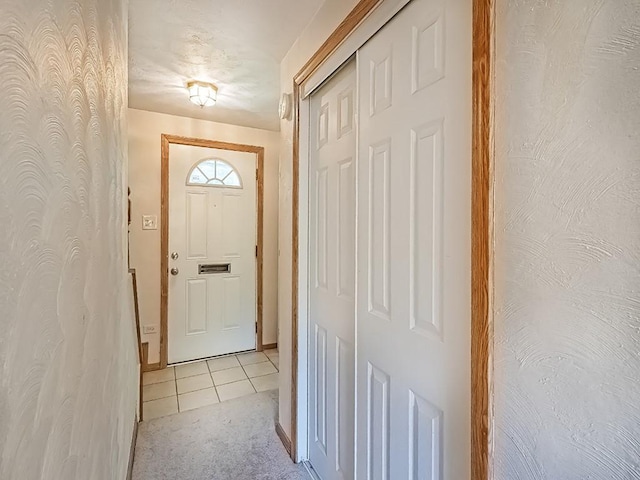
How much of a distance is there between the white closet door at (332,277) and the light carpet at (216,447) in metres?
0.28

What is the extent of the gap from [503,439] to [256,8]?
6.25 feet

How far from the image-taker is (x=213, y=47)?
1856 millimetres

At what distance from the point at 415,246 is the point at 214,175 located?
2662mm

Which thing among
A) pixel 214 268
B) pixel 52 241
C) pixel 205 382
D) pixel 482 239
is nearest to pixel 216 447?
pixel 205 382

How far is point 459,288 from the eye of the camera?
2.73ft

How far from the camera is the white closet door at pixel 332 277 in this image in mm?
1400

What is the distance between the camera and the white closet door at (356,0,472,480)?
83cm

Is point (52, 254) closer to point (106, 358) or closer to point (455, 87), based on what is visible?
point (106, 358)

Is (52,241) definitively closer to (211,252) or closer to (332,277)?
(332,277)

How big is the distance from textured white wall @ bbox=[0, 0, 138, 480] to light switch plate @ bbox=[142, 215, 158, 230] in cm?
212

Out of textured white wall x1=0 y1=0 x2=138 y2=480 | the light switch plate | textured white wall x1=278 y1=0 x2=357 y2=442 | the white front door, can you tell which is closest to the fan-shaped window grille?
the white front door

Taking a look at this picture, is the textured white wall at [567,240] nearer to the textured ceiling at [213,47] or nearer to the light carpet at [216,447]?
the textured ceiling at [213,47]

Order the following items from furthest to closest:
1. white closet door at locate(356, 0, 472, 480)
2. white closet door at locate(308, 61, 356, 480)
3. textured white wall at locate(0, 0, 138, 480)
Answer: white closet door at locate(308, 61, 356, 480), white closet door at locate(356, 0, 472, 480), textured white wall at locate(0, 0, 138, 480)

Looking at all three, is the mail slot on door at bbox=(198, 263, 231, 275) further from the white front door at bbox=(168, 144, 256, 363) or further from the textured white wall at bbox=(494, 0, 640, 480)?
the textured white wall at bbox=(494, 0, 640, 480)
